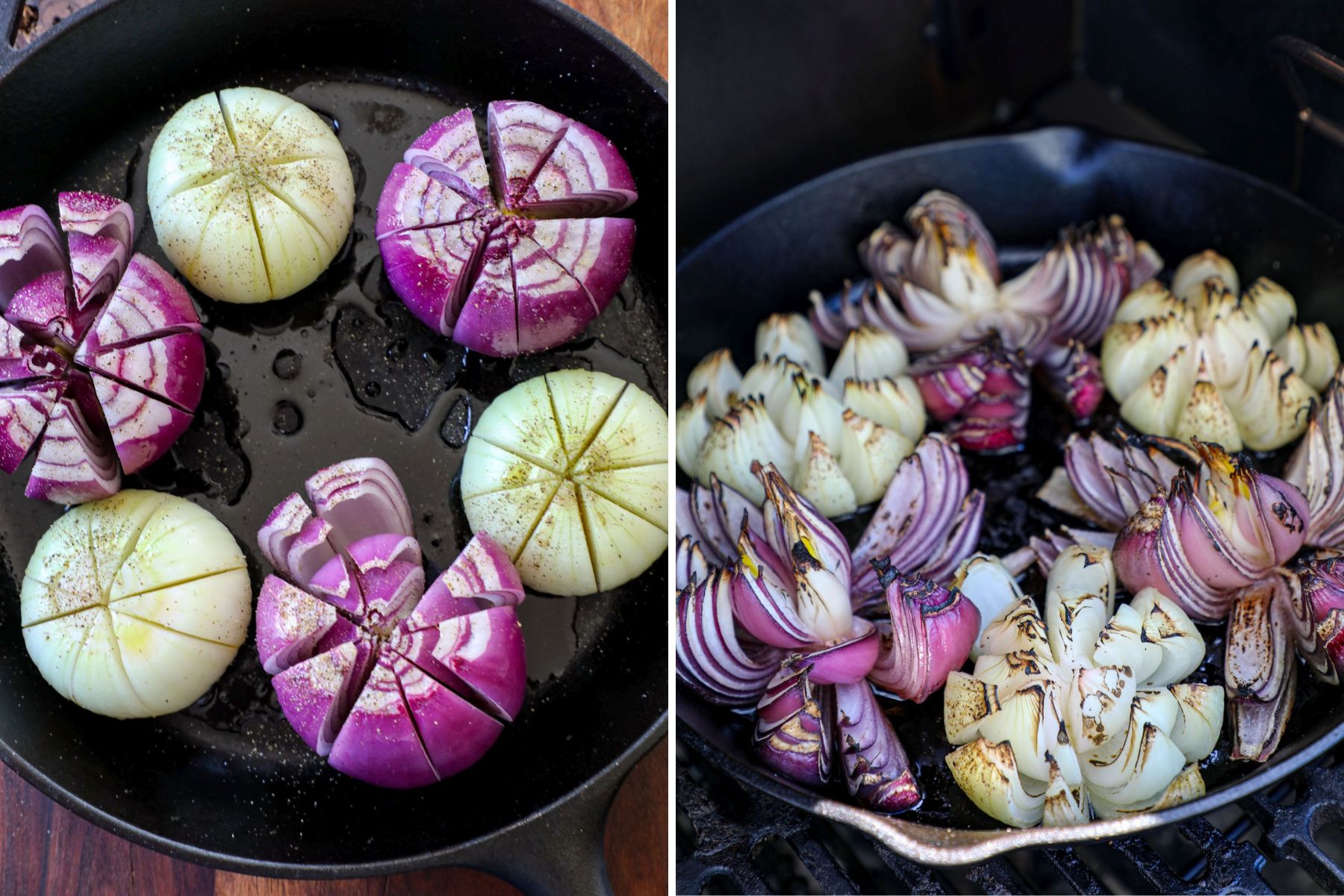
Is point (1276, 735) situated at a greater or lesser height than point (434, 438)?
lesser

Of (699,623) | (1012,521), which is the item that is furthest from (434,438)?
(1012,521)

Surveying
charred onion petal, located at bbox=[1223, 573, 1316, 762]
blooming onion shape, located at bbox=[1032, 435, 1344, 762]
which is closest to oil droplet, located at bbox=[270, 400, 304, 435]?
blooming onion shape, located at bbox=[1032, 435, 1344, 762]

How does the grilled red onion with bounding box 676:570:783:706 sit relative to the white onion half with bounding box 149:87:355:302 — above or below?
below

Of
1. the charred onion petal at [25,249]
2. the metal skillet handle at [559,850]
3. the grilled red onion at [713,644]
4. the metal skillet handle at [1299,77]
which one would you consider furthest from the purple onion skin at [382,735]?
the metal skillet handle at [1299,77]

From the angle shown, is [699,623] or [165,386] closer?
[699,623]

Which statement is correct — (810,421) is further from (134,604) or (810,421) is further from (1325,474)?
(134,604)

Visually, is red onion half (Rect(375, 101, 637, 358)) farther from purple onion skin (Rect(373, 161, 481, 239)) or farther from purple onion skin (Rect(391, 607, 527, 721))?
purple onion skin (Rect(391, 607, 527, 721))

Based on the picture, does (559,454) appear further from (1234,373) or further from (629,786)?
(1234,373)
